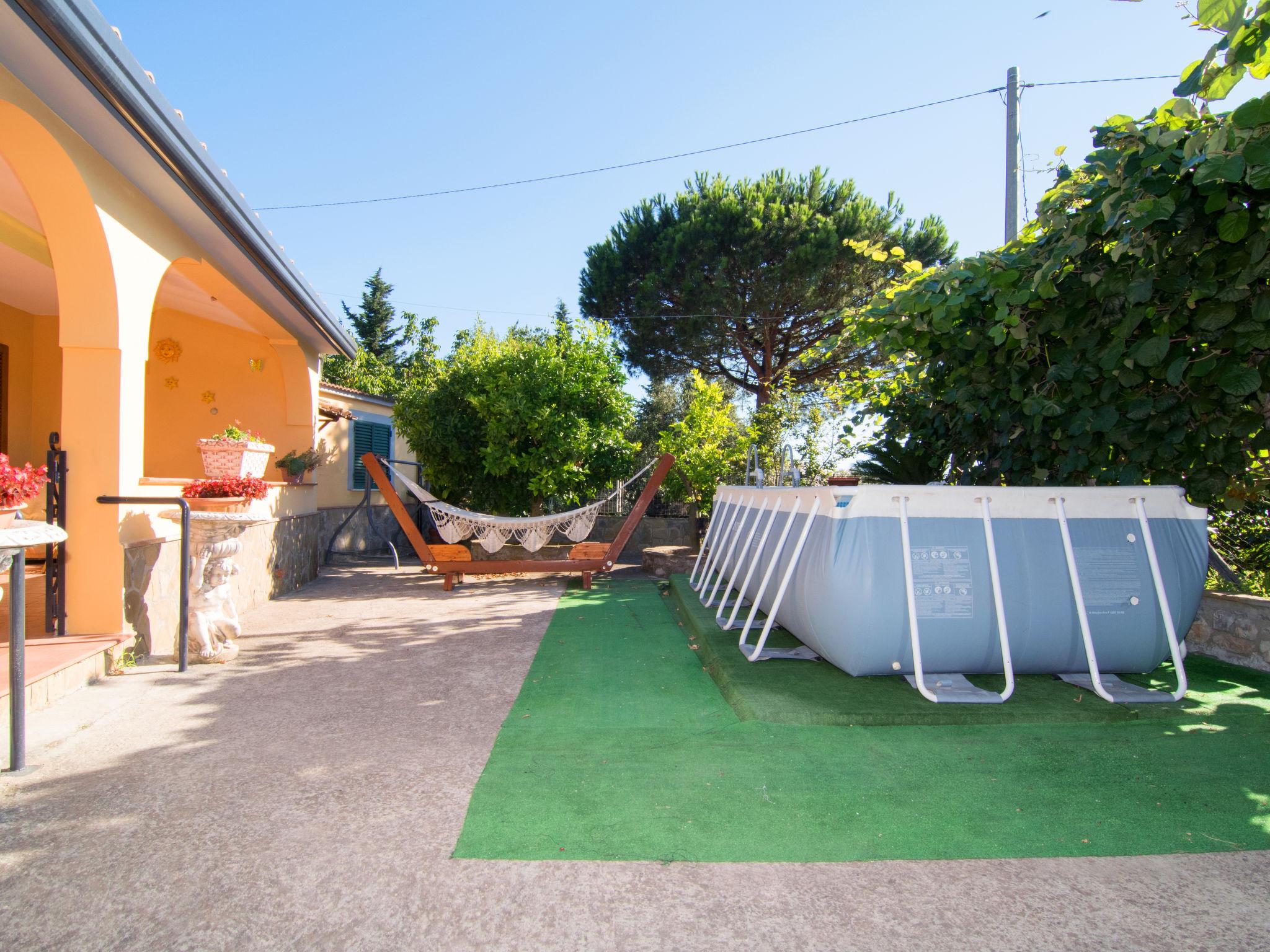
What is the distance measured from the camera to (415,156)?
11.4 metres

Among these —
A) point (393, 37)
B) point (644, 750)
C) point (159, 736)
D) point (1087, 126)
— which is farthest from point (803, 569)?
point (393, 37)

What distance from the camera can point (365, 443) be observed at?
9852mm

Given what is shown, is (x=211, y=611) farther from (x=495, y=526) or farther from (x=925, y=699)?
(x=925, y=699)

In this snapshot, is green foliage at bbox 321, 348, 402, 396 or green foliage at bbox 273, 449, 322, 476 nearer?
green foliage at bbox 273, 449, 322, 476

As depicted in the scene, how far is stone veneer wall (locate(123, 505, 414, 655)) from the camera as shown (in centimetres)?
373

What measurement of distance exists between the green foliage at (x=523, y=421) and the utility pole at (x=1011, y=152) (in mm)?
4128

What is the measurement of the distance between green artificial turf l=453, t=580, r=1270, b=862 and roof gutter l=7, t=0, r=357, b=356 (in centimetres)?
286

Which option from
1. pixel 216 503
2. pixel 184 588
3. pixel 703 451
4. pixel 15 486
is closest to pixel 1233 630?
pixel 703 451

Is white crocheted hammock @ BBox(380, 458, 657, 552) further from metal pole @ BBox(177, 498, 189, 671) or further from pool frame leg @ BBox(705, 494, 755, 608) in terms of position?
metal pole @ BBox(177, 498, 189, 671)

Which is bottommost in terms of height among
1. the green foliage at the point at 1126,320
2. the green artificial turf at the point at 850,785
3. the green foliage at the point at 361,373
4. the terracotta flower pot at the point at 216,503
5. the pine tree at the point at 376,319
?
the green artificial turf at the point at 850,785

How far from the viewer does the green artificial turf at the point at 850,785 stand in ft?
6.23

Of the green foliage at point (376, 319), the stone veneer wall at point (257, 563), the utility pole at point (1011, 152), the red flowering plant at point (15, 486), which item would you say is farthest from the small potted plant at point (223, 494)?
the green foliage at point (376, 319)

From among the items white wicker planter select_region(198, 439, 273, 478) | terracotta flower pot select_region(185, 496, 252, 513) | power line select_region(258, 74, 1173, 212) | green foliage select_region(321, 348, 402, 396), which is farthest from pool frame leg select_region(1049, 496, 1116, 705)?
green foliage select_region(321, 348, 402, 396)

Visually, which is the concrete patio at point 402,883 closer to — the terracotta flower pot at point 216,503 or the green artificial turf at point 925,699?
the green artificial turf at point 925,699
